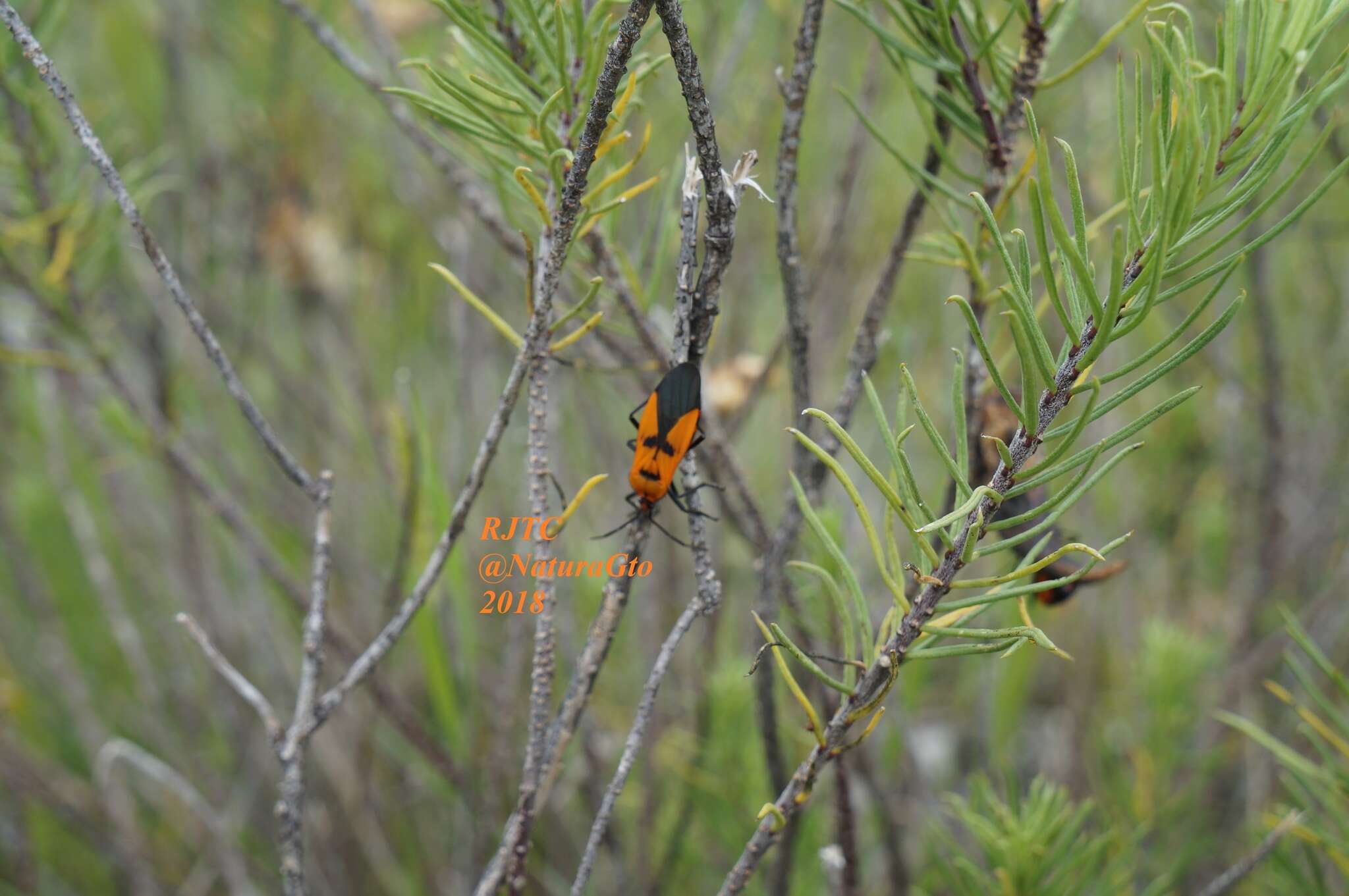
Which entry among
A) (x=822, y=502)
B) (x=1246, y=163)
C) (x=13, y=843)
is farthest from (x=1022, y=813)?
(x=13, y=843)

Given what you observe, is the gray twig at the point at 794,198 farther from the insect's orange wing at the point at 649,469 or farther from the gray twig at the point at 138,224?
the gray twig at the point at 138,224

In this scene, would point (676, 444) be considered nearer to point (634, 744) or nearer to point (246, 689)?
point (634, 744)

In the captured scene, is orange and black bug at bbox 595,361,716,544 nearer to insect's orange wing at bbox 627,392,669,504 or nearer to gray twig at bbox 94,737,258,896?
insect's orange wing at bbox 627,392,669,504

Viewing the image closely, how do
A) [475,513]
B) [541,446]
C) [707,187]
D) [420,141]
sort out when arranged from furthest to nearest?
[475,513]
[420,141]
[541,446]
[707,187]

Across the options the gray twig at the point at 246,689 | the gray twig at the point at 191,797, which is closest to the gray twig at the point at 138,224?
the gray twig at the point at 246,689

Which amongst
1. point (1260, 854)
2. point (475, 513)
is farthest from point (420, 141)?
point (475, 513)

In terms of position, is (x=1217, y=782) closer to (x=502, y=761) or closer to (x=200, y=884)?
(x=502, y=761)
